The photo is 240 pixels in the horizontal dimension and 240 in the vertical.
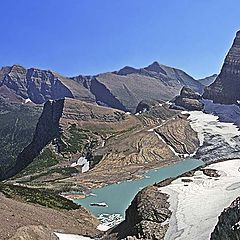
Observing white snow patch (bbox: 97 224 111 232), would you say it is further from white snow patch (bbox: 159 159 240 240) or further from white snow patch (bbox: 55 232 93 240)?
white snow patch (bbox: 159 159 240 240)

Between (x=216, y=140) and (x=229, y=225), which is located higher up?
(x=216, y=140)

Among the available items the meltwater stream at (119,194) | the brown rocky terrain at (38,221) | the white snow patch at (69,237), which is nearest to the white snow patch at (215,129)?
the meltwater stream at (119,194)

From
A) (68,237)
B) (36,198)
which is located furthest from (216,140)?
(68,237)

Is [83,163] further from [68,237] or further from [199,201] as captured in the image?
[199,201]

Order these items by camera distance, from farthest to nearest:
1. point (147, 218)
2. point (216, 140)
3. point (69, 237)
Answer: point (216, 140)
point (69, 237)
point (147, 218)

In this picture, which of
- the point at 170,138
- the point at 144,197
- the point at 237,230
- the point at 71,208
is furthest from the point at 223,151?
the point at 237,230

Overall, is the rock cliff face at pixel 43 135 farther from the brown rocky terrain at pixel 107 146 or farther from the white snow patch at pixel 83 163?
the white snow patch at pixel 83 163
